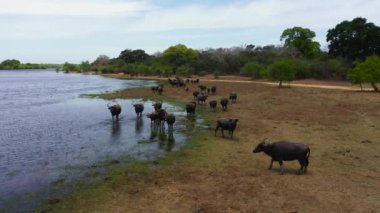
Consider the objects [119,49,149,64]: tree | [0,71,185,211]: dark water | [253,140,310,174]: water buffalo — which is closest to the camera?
[0,71,185,211]: dark water

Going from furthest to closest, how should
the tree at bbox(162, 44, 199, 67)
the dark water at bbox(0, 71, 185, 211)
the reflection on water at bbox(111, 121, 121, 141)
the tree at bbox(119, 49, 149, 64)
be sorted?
the tree at bbox(119, 49, 149, 64), the tree at bbox(162, 44, 199, 67), the reflection on water at bbox(111, 121, 121, 141), the dark water at bbox(0, 71, 185, 211)

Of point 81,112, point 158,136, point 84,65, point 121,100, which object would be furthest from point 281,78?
point 84,65

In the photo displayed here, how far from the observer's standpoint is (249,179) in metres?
12.7

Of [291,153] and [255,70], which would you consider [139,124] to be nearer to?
[291,153]

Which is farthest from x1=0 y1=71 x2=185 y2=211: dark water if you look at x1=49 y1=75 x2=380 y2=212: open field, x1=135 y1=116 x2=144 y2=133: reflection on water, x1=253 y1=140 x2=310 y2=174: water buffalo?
→ x1=253 y1=140 x2=310 y2=174: water buffalo

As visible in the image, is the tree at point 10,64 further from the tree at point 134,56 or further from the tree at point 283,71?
the tree at point 283,71

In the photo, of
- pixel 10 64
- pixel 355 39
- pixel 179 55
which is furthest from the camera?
pixel 10 64

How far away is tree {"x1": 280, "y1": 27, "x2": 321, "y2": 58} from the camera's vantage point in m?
78.8

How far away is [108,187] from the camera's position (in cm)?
1202

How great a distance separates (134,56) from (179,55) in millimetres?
26007

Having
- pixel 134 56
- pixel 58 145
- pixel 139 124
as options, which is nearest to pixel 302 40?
pixel 134 56

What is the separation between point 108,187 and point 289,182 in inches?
220

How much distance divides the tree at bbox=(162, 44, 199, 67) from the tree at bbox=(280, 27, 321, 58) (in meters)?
22.0

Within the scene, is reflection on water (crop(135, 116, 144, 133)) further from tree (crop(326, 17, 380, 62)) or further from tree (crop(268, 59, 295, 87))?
tree (crop(326, 17, 380, 62))
